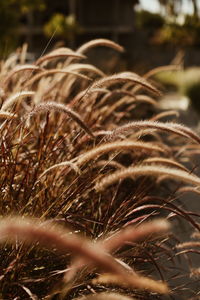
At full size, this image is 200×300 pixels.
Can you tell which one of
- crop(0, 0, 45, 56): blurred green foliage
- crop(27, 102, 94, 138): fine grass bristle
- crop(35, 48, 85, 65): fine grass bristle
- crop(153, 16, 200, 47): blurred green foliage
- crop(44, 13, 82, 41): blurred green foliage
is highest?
crop(153, 16, 200, 47): blurred green foliage

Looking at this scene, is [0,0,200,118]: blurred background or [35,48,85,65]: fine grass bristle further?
[0,0,200,118]: blurred background

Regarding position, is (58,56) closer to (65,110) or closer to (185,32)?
(65,110)

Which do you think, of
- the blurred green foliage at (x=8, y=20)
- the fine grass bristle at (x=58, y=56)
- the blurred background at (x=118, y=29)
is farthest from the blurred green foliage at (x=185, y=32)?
the fine grass bristle at (x=58, y=56)

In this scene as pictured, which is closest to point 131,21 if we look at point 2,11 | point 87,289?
point 2,11

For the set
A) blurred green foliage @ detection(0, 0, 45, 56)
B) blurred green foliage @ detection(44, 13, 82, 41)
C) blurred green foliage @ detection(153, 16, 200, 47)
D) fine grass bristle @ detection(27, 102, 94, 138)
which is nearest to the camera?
fine grass bristle @ detection(27, 102, 94, 138)

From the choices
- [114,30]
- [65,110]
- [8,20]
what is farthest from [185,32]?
[65,110]

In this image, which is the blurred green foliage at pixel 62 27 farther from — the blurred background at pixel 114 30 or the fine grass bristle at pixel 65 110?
the fine grass bristle at pixel 65 110

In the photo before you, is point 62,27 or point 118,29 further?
point 118,29

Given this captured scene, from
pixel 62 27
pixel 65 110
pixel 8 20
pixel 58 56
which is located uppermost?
pixel 62 27

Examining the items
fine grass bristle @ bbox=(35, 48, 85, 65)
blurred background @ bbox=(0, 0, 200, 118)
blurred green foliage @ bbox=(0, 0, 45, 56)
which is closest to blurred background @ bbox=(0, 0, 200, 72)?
blurred background @ bbox=(0, 0, 200, 118)

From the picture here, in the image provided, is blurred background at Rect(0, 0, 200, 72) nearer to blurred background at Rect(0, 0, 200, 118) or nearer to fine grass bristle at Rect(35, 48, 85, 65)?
blurred background at Rect(0, 0, 200, 118)

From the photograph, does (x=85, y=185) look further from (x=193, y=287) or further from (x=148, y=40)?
(x=148, y=40)
